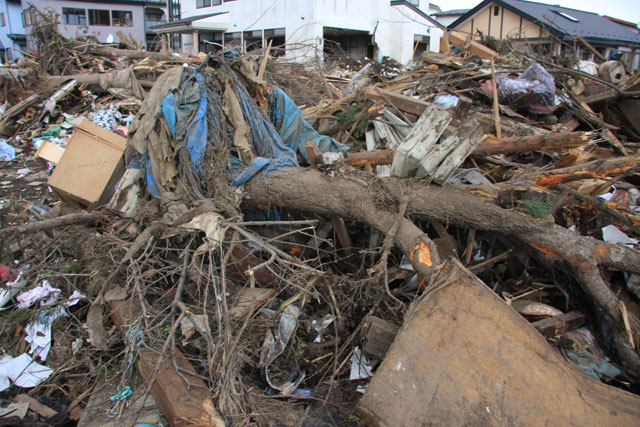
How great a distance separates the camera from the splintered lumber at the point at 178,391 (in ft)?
6.79

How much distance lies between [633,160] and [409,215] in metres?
1.81

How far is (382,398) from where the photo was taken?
1941 mm

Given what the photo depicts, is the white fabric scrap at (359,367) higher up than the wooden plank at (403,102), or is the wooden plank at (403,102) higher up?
the wooden plank at (403,102)

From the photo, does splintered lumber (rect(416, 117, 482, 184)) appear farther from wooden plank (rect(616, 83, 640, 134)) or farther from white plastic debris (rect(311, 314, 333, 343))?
wooden plank (rect(616, 83, 640, 134))

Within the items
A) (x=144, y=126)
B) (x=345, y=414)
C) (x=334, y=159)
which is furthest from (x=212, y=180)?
(x=345, y=414)

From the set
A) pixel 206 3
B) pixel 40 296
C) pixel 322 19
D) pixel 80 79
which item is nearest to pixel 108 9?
pixel 206 3

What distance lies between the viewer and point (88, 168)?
13.6 feet

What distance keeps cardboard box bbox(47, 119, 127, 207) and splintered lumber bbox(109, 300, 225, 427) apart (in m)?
2.04

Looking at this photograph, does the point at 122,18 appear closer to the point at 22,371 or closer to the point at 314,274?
the point at 22,371

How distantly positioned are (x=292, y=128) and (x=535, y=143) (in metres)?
2.37

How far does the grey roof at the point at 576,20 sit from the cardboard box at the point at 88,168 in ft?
56.3

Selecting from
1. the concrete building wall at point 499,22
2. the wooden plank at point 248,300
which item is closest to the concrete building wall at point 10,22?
the concrete building wall at point 499,22

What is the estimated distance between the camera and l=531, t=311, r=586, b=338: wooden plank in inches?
101

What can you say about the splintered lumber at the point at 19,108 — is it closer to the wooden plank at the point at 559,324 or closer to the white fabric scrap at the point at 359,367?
the white fabric scrap at the point at 359,367
